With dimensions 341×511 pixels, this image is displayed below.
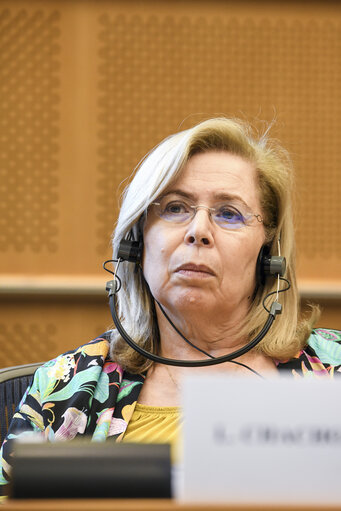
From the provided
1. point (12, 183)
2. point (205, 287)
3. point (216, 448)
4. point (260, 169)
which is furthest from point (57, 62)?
point (216, 448)

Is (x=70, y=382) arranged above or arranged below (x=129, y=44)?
below

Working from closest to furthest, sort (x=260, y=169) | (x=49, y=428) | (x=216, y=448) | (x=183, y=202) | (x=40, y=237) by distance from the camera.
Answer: (x=216, y=448)
(x=49, y=428)
(x=183, y=202)
(x=260, y=169)
(x=40, y=237)

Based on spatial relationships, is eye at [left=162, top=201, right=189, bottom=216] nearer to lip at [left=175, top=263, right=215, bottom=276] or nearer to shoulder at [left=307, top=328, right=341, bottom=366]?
lip at [left=175, top=263, right=215, bottom=276]

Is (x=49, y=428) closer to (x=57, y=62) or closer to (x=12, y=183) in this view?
(x=12, y=183)

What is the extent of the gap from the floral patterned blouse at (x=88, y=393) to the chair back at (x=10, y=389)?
0.11 m

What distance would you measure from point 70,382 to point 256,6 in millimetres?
2547

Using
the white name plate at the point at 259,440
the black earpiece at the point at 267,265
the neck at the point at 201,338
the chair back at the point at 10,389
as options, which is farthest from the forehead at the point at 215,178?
the white name plate at the point at 259,440

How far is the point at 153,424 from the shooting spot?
1.54 metres

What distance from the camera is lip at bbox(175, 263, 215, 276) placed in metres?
1.59

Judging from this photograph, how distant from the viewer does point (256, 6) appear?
11.5ft

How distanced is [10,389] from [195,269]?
23.3 inches

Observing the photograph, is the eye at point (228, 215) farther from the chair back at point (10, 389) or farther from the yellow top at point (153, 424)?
the chair back at point (10, 389)

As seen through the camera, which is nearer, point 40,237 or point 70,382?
point 70,382

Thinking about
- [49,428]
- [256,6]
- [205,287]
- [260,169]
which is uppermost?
[256,6]
